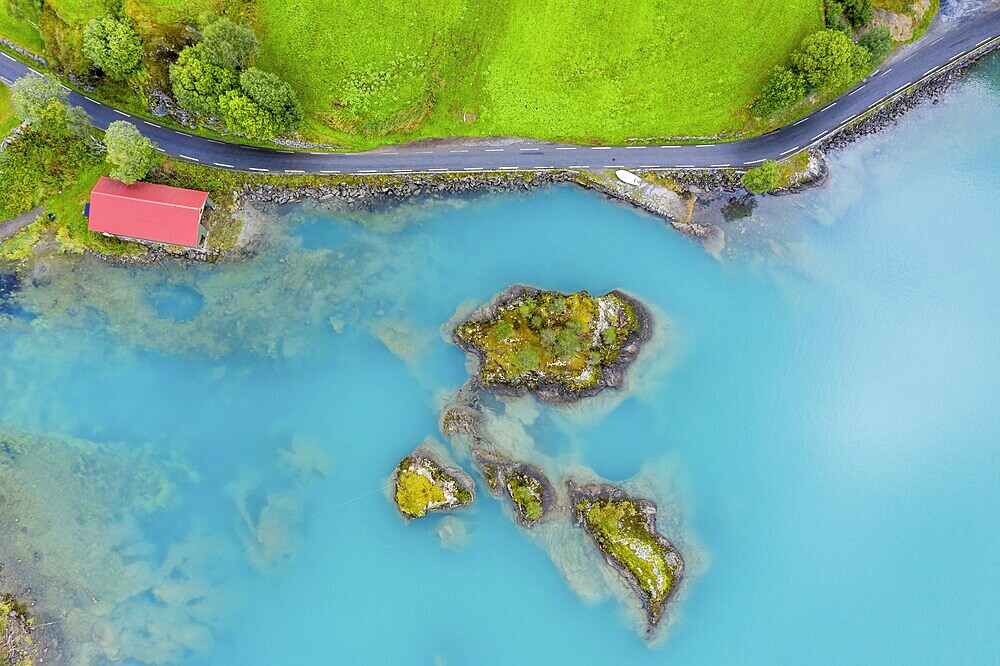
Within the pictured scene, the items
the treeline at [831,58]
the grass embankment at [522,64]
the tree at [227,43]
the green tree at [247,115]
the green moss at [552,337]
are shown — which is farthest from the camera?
the green moss at [552,337]

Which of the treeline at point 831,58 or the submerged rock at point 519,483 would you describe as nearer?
the treeline at point 831,58

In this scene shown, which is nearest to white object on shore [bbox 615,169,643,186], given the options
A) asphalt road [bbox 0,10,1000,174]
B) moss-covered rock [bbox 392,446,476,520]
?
asphalt road [bbox 0,10,1000,174]

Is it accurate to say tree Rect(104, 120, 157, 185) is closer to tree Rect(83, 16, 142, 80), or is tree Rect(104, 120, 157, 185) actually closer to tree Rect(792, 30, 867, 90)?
tree Rect(83, 16, 142, 80)

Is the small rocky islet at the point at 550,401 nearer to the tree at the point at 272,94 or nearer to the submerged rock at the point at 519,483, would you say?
the submerged rock at the point at 519,483

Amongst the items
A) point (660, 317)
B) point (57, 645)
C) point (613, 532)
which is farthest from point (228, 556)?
point (660, 317)

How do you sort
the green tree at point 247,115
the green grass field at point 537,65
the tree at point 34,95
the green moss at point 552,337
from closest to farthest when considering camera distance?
the tree at point 34,95 → the green tree at point 247,115 → the green grass field at point 537,65 → the green moss at point 552,337

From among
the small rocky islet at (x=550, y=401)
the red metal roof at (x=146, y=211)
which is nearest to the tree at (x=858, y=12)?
the small rocky islet at (x=550, y=401)

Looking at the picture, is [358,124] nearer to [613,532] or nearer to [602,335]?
[602,335]

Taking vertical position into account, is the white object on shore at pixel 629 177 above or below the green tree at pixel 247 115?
above
